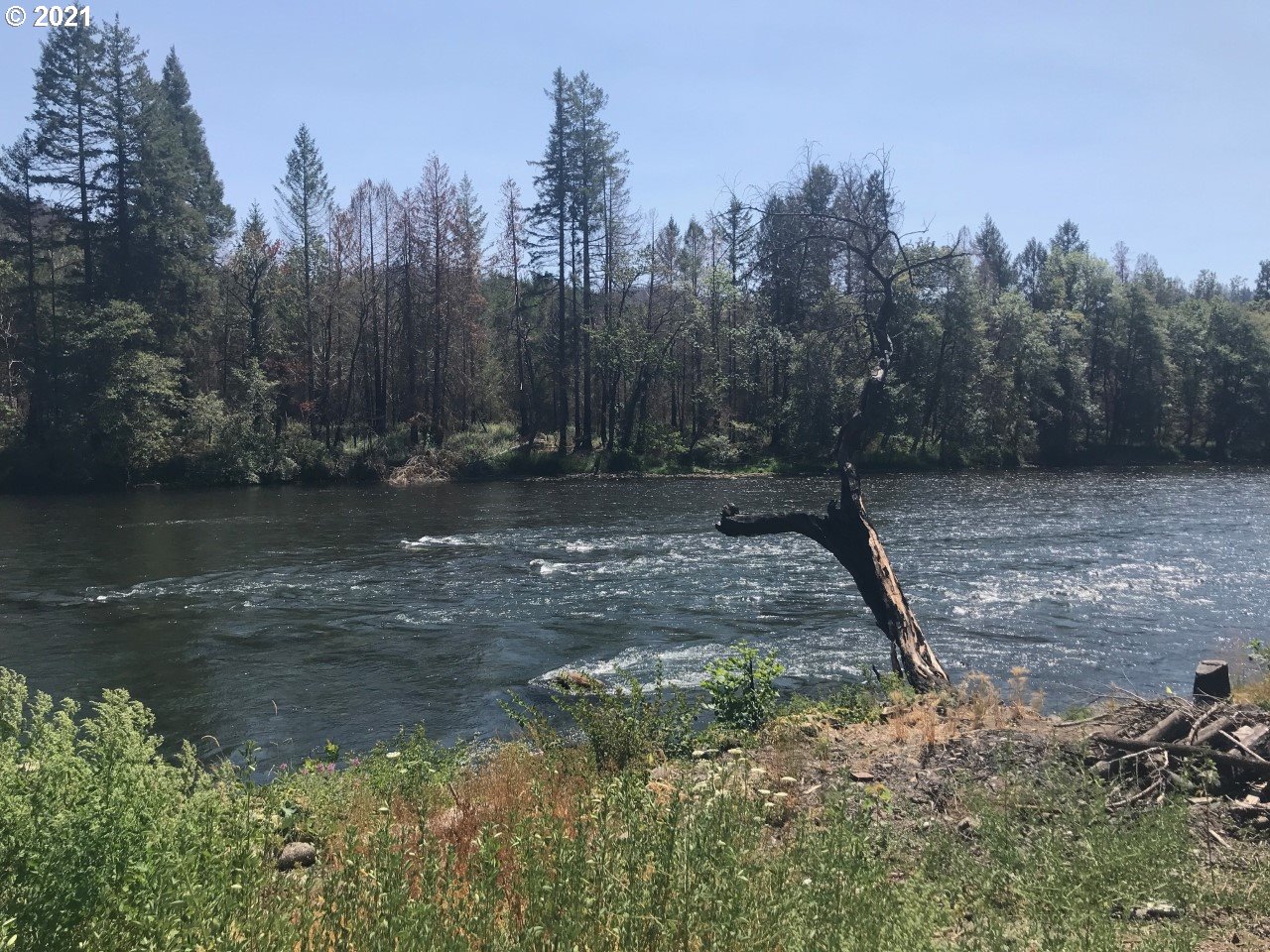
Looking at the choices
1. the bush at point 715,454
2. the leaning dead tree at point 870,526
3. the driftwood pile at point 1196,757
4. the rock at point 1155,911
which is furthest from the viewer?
the bush at point 715,454

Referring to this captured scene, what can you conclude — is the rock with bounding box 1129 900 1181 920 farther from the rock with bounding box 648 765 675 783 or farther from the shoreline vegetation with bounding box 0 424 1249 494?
the shoreline vegetation with bounding box 0 424 1249 494

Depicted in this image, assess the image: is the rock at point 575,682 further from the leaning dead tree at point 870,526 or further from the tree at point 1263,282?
the tree at point 1263,282

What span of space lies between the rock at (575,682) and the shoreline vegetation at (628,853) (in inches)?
157

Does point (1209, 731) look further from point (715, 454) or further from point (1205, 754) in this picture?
point (715, 454)

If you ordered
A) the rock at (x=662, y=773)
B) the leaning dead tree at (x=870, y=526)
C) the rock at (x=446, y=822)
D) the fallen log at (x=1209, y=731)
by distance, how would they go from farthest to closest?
1. the leaning dead tree at (x=870, y=526)
2. the rock at (x=662, y=773)
3. the fallen log at (x=1209, y=731)
4. the rock at (x=446, y=822)

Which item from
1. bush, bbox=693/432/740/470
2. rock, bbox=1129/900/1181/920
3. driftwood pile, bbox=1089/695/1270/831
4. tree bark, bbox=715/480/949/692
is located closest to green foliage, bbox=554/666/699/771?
tree bark, bbox=715/480/949/692

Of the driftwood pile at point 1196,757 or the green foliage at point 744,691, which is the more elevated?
the driftwood pile at point 1196,757

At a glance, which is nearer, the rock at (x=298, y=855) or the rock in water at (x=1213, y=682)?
the rock at (x=298, y=855)

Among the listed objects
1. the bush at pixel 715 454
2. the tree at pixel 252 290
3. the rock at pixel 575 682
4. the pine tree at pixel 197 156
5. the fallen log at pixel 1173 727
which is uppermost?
the pine tree at pixel 197 156

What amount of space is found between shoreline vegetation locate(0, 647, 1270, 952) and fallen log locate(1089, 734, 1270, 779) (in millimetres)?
113

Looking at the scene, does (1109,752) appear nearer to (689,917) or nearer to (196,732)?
(689,917)

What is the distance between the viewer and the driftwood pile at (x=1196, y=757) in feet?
20.0

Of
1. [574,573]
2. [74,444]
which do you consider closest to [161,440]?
[74,444]

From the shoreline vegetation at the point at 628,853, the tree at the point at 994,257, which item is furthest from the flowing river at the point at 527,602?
the tree at the point at 994,257
